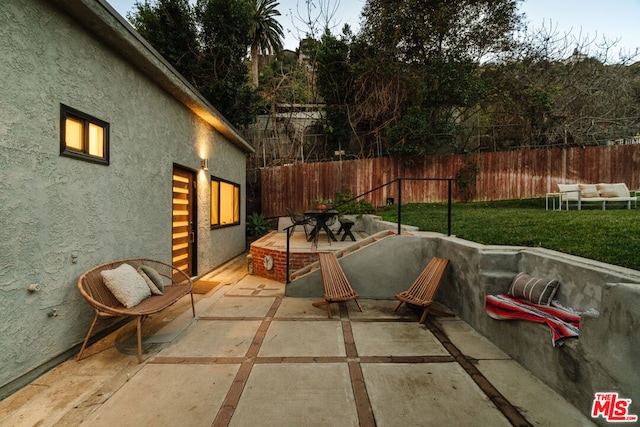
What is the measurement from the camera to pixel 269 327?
346 cm

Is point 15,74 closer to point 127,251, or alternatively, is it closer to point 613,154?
point 127,251

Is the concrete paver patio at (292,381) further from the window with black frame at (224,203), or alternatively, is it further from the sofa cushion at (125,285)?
the window with black frame at (224,203)

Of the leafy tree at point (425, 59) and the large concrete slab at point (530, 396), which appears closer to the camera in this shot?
the large concrete slab at point (530, 396)

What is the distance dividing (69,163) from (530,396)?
458cm

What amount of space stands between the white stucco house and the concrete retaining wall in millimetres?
2722

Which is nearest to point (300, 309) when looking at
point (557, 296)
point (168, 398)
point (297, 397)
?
point (297, 397)

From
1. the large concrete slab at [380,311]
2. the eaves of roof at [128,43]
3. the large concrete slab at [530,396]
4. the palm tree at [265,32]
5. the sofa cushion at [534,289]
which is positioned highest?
the palm tree at [265,32]

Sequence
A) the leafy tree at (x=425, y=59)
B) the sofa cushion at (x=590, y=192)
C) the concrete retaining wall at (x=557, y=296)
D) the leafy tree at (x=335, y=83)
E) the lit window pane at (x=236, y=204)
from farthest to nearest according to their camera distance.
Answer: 1. the leafy tree at (x=335, y=83)
2. the leafy tree at (x=425, y=59)
3. the lit window pane at (x=236, y=204)
4. the sofa cushion at (x=590, y=192)
5. the concrete retaining wall at (x=557, y=296)

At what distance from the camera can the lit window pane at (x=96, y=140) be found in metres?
3.06

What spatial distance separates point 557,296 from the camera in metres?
2.61

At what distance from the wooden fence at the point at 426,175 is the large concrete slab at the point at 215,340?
7.49m

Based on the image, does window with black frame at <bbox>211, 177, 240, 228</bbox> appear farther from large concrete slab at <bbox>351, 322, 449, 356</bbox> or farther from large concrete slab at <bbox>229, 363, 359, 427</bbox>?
large concrete slab at <bbox>229, 363, 359, 427</bbox>

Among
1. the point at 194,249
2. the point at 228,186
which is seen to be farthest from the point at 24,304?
the point at 228,186

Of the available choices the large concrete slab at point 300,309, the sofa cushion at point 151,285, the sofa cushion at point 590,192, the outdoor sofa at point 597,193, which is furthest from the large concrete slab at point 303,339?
the sofa cushion at point 590,192
